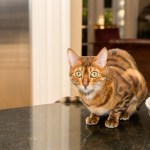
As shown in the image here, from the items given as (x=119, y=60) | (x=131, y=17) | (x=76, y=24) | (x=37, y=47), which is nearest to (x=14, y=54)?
(x=37, y=47)

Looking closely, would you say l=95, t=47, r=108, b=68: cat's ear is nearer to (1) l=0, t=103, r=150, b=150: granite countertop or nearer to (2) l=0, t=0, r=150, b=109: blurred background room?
(1) l=0, t=103, r=150, b=150: granite countertop

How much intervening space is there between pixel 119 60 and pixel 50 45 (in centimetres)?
70

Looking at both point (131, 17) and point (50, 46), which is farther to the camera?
point (131, 17)

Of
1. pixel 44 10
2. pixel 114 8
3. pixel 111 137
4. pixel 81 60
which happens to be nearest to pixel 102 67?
pixel 81 60

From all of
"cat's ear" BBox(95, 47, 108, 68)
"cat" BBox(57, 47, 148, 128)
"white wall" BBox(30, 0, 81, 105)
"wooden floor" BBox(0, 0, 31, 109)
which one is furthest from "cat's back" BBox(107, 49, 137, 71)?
"wooden floor" BBox(0, 0, 31, 109)

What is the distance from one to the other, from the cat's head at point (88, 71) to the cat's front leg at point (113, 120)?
0.28 ft

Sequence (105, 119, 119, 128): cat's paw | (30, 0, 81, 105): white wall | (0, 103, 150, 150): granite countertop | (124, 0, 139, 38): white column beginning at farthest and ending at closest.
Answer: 1. (124, 0, 139, 38): white column
2. (30, 0, 81, 105): white wall
3. (105, 119, 119, 128): cat's paw
4. (0, 103, 150, 150): granite countertop

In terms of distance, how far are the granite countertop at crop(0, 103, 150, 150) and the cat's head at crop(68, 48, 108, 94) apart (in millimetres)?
104

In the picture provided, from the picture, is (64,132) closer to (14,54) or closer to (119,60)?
(119,60)

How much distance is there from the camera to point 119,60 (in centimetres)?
91

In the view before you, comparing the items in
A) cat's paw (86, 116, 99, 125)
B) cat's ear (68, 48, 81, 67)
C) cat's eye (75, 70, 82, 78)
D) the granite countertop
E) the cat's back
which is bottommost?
the granite countertop

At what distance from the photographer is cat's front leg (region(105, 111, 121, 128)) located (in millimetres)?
811

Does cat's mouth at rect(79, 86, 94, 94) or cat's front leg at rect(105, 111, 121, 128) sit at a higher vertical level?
cat's mouth at rect(79, 86, 94, 94)

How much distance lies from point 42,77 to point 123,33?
5149mm
